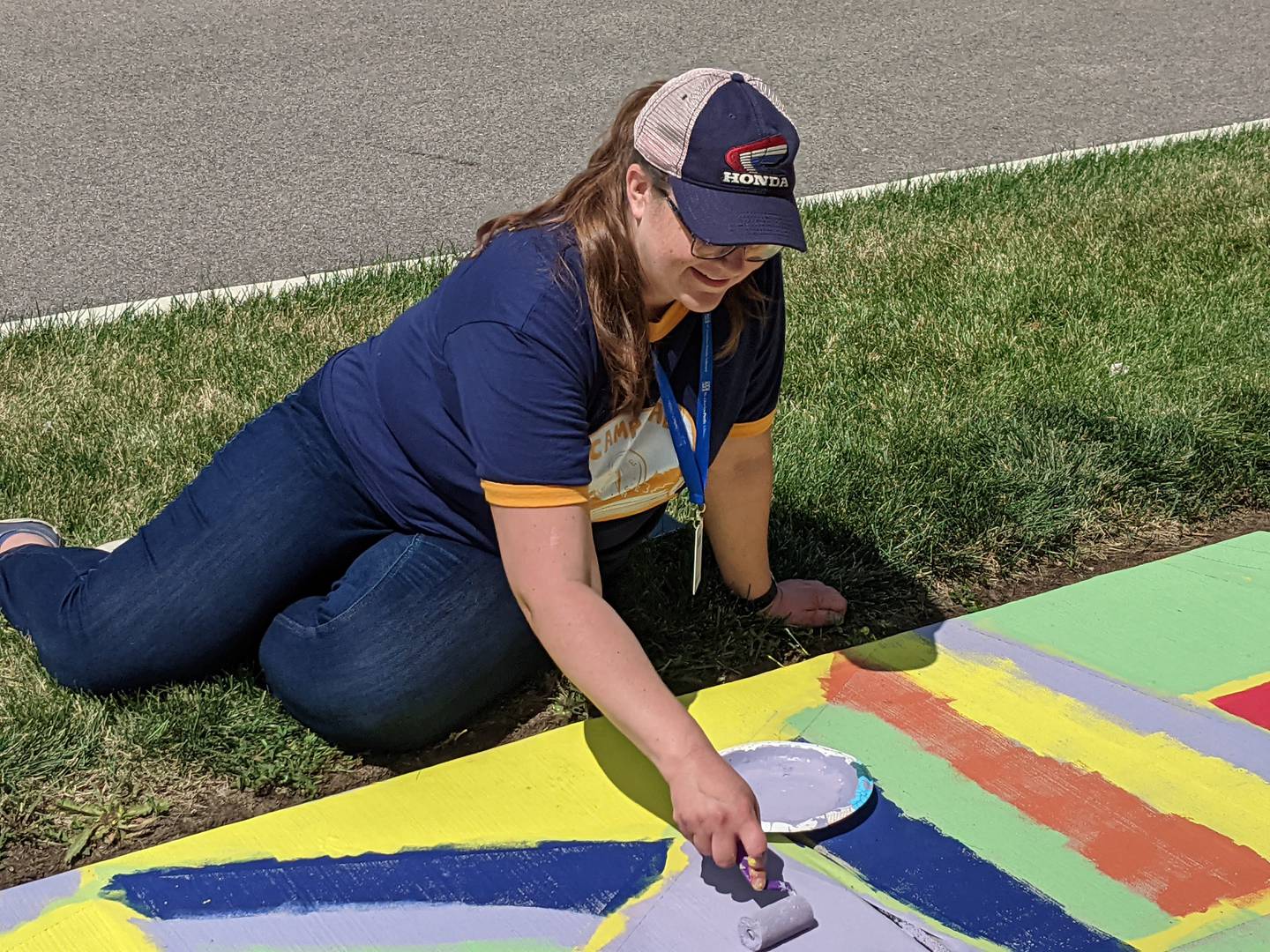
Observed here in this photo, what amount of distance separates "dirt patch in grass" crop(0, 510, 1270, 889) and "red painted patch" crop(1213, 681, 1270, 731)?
60cm

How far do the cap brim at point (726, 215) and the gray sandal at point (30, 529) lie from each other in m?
1.74

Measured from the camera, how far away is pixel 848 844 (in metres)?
2.19

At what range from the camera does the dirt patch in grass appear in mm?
2312

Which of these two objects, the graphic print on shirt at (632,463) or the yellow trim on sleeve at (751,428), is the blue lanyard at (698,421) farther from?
the yellow trim on sleeve at (751,428)

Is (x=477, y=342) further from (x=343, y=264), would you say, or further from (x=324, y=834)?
(x=343, y=264)

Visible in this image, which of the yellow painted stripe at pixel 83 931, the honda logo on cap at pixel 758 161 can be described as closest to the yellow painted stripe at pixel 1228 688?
→ the honda logo on cap at pixel 758 161

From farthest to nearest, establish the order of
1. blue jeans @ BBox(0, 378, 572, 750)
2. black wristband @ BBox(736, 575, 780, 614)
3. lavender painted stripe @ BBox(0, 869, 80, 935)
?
black wristband @ BBox(736, 575, 780, 614)
blue jeans @ BBox(0, 378, 572, 750)
lavender painted stripe @ BBox(0, 869, 80, 935)

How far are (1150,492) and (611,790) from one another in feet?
5.94

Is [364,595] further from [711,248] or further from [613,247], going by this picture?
[711,248]

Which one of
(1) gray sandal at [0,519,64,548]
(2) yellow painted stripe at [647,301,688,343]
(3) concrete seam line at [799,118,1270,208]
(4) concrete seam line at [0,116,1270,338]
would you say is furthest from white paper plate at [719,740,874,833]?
(3) concrete seam line at [799,118,1270,208]

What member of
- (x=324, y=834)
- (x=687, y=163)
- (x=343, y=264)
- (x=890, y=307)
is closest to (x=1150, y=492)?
(x=890, y=307)

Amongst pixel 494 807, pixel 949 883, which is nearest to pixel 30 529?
pixel 494 807

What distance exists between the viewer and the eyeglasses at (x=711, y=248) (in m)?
1.96

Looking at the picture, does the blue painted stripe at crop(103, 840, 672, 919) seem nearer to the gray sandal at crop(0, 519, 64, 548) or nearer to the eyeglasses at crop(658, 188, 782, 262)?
the eyeglasses at crop(658, 188, 782, 262)
